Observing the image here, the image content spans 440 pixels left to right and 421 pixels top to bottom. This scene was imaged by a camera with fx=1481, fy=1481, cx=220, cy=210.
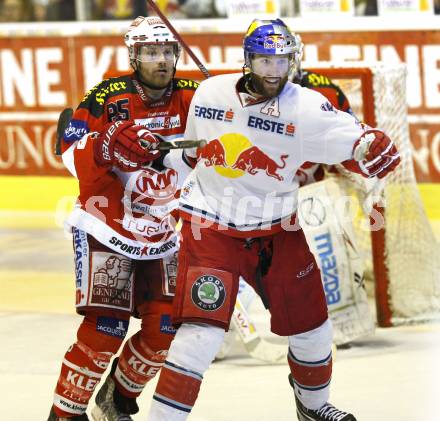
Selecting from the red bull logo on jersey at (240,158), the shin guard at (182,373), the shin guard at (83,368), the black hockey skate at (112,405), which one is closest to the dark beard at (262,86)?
the red bull logo on jersey at (240,158)

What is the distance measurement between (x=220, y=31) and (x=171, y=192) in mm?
5265

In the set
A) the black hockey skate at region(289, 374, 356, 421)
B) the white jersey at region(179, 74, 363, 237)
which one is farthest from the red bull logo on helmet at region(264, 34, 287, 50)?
the black hockey skate at region(289, 374, 356, 421)

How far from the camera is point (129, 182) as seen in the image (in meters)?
5.09

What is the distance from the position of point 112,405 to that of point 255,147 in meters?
1.19

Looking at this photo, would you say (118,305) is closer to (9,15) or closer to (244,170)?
(244,170)

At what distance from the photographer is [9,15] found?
36.7 feet

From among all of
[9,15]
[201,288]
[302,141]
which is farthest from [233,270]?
[9,15]

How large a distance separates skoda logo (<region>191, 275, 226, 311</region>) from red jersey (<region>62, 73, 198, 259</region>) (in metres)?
0.52

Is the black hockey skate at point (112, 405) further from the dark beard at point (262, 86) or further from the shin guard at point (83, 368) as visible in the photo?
the dark beard at point (262, 86)

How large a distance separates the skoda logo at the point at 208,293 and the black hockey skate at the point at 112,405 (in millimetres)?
740

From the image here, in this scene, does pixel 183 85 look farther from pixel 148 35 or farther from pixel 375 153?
pixel 375 153

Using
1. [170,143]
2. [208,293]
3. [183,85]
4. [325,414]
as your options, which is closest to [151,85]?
[183,85]

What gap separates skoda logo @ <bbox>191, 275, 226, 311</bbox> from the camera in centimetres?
456

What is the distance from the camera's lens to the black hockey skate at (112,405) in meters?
5.16
